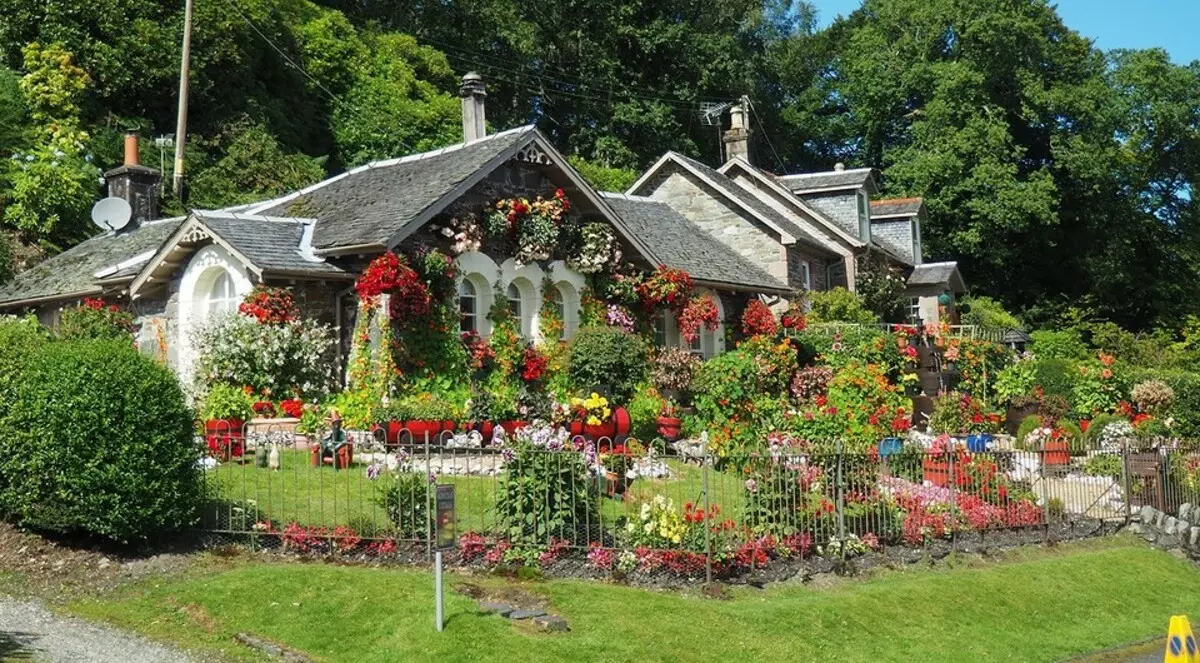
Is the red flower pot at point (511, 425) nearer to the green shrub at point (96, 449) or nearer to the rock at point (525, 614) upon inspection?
the green shrub at point (96, 449)

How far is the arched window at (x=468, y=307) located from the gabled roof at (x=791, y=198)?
15.5 m

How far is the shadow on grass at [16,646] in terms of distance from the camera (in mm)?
10195

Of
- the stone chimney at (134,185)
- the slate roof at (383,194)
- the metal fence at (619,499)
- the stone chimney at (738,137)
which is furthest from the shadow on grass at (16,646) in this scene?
the stone chimney at (738,137)

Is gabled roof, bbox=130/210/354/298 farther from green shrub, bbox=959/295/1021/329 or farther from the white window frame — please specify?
green shrub, bbox=959/295/1021/329

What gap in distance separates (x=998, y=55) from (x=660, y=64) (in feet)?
45.9

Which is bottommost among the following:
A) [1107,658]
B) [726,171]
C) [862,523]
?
[1107,658]

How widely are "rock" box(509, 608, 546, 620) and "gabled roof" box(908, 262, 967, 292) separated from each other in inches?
1276

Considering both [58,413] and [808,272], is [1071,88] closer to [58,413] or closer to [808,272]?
[808,272]

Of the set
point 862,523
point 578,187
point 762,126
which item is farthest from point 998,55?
point 862,523

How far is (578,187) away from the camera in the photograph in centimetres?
2359

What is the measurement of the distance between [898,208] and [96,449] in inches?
1347

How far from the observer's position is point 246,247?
2020 cm

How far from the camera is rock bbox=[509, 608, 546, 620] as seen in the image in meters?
11.6

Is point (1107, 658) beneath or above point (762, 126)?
beneath
